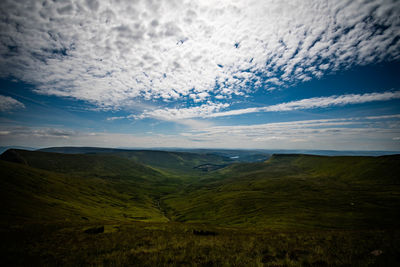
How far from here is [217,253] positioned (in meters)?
15.4

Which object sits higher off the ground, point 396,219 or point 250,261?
point 250,261

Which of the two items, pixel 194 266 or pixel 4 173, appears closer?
pixel 194 266

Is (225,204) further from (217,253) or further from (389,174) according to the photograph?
(389,174)

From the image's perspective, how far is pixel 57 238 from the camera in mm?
22312

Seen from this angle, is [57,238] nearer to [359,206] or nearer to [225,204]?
[225,204]

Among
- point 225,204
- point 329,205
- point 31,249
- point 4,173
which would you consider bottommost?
point 225,204

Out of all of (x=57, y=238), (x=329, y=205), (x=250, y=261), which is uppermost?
(x=250, y=261)

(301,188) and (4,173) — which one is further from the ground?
(4,173)

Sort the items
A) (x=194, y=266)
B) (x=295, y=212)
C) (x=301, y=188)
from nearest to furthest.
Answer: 1. (x=194, y=266)
2. (x=295, y=212)
3. (x=301, y=188)

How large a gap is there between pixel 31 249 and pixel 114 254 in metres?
10.1

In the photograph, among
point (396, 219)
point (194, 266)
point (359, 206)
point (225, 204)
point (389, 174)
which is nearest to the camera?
point (194, 266)

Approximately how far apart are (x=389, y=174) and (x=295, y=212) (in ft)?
636

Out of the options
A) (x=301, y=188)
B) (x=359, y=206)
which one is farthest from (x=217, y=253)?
(x=301, y=188)

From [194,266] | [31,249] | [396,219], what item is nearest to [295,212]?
[396,219]
